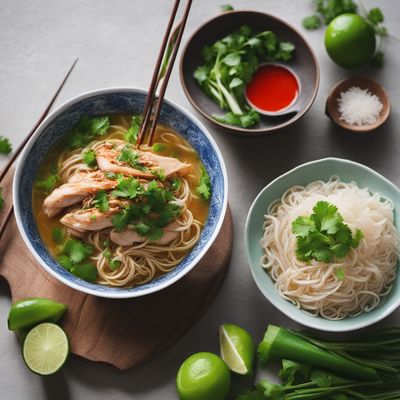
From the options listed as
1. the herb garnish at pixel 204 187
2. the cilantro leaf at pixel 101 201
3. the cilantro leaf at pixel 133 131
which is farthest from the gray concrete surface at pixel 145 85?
the cilantro leaf at pixel 101 201

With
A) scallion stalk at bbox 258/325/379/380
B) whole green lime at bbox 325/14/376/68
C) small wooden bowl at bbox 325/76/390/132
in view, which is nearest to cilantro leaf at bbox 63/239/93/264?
scallion stalk at bbox 258/325/379/380

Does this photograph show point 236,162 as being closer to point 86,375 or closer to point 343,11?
point 343,11

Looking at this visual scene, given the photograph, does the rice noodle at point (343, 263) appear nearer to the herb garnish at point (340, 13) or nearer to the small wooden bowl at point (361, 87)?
the small wooden bowl at point (361, 87)

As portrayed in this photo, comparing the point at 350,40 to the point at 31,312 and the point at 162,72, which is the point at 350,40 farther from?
the point at 31,312

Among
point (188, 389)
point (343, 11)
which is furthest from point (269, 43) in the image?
point (188, 389)

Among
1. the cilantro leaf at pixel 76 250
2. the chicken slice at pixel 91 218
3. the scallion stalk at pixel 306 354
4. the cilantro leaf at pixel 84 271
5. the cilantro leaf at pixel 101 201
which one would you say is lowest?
the scallion stalk at pixel 306 354

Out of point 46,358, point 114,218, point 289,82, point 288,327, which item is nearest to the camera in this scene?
point 114,218

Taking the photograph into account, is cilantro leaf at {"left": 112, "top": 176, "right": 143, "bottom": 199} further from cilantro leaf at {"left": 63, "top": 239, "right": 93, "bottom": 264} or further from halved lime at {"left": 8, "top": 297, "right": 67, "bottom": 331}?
halved lime at {"left": 8, "top": 297, "right": 67, "bottom": 331}
